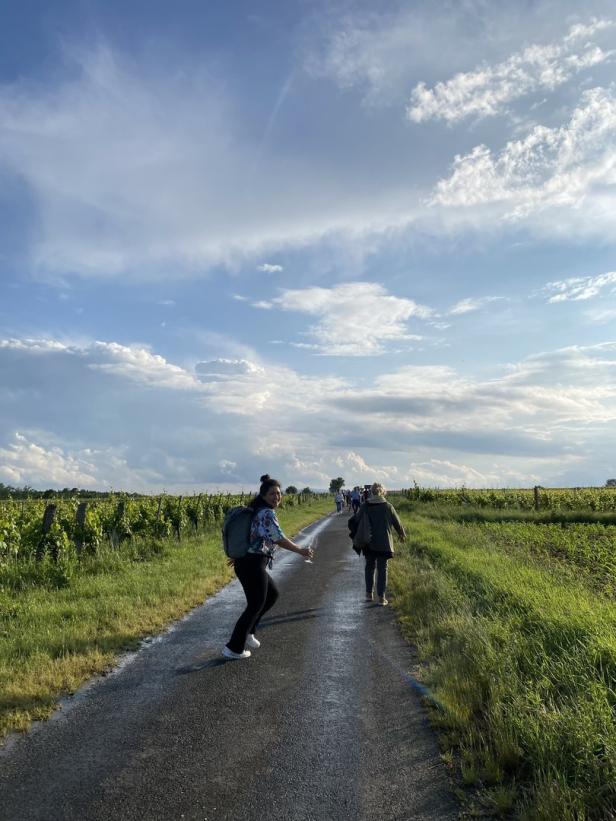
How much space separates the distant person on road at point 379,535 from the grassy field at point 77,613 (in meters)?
3.10

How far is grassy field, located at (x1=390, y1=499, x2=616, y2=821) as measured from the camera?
3650 mm

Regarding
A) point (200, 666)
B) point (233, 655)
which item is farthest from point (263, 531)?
point (200, 666)

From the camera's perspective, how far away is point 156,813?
3.56 meters

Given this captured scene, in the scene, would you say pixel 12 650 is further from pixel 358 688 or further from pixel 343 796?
pixel 343 796

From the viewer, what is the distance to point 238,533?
701 cm

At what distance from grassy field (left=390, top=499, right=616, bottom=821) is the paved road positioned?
0.33 m

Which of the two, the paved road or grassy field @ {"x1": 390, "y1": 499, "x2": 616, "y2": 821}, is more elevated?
grassy field @ {"x1": 390, "y1": 499, "x2": 616, "y2": 821}

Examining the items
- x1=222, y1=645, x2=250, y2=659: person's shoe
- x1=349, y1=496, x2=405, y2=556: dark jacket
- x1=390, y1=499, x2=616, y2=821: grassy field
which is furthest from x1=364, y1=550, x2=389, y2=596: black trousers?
x1=222, y1=645, x2=250, y2=659: person's shoe

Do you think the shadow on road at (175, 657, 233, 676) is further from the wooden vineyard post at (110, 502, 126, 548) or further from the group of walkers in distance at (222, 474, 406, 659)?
the wooden vineyard post at (110, 502, 126, 548)

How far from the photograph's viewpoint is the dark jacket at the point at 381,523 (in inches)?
402

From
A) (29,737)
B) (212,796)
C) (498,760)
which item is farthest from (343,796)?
(29,737)

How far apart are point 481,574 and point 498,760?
6265 mm

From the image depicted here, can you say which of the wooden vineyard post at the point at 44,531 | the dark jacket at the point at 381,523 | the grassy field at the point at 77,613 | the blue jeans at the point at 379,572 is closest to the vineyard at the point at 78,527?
the wooden vineyard post at the point at 44,531

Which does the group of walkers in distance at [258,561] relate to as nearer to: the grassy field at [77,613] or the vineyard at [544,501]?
the grassy field at [77,613]
